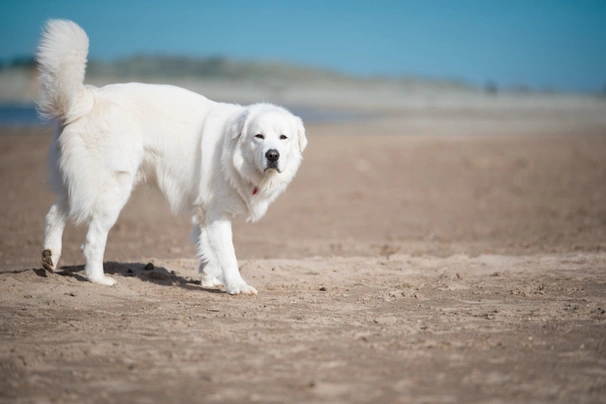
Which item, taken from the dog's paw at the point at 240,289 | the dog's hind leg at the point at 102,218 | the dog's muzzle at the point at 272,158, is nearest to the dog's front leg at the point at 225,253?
the dog's paw at the point at 240,289

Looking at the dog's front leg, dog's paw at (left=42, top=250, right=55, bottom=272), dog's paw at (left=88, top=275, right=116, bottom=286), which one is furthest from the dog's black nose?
dog's paw at (left=42, top=250, right=55, bottom=272)

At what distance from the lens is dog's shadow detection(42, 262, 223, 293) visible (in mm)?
6660

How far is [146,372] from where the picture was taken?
3.96 meters

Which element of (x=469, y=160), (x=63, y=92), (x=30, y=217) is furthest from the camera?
(x=469, y=160)

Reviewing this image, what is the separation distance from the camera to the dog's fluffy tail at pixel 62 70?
603 cm

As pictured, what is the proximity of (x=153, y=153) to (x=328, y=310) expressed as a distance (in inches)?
93.0

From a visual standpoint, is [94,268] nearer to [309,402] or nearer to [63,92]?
[63,92]

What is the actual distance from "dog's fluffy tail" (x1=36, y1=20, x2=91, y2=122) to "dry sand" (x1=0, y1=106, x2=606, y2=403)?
4.12ft

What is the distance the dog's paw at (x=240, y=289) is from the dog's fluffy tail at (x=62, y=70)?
2222 mm

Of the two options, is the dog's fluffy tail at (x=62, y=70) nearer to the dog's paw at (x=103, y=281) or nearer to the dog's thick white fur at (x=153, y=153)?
the dog's thick white fur at (x=153, y=153)

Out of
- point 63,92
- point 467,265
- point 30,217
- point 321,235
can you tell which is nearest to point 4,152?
point 30,217

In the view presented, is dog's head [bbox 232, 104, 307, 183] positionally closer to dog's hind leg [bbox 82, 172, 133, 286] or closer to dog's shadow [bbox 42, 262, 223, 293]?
dog's hind leg [bbox 82, 172, 133, 286]

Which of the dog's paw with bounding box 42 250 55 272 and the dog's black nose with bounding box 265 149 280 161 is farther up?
the dog's black nose with bounding box 265 149 280 161

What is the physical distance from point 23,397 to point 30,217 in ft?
27.3
